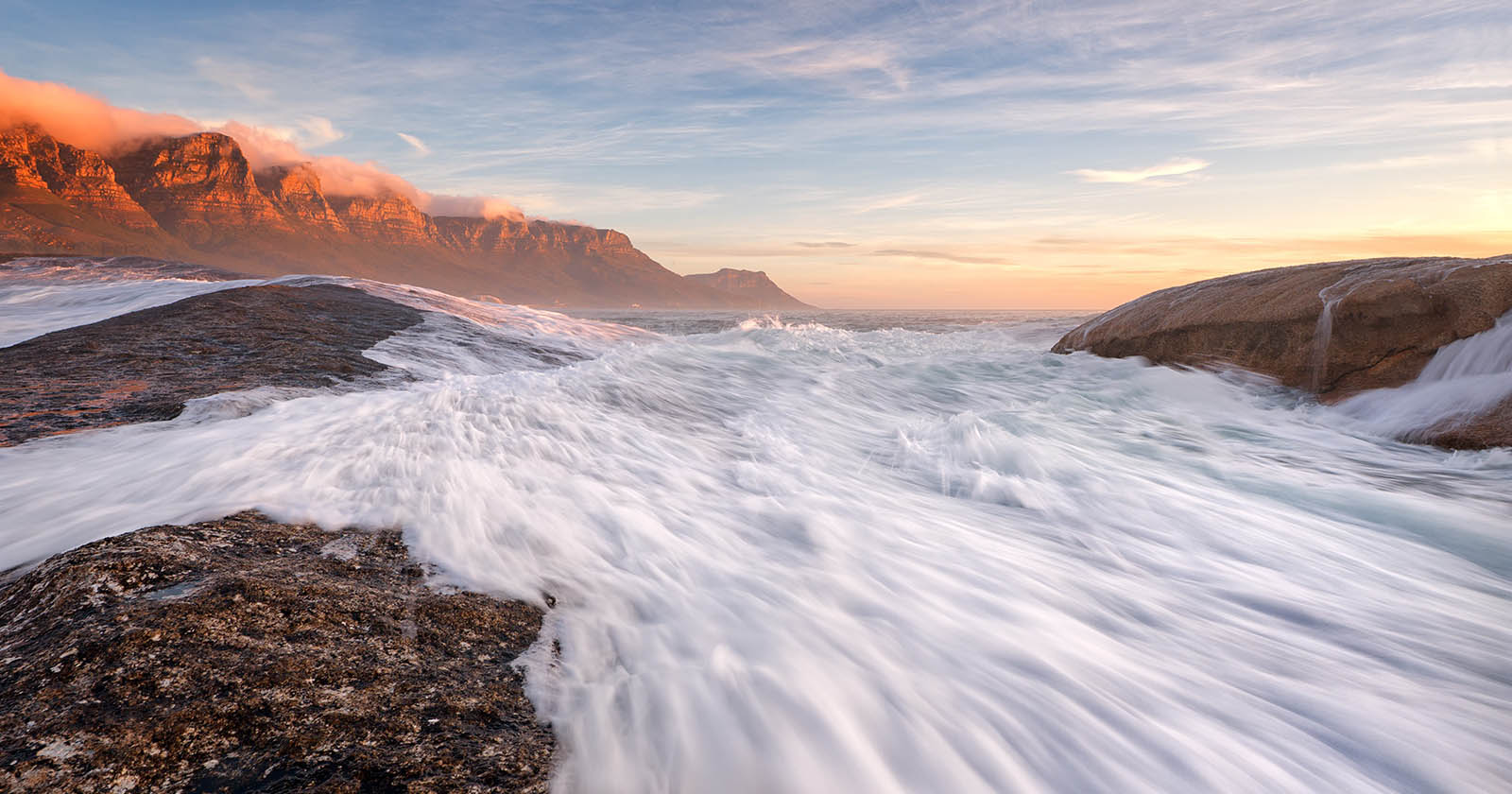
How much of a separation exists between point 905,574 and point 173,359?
5490 millimetres

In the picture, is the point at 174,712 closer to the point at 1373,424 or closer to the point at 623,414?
the point at 623,414

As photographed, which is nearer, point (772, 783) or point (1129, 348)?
point (772, 783)

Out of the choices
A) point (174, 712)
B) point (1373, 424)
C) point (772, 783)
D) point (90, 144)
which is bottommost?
point (772, 783)

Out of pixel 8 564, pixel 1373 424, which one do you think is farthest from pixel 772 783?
pixel 1373 424

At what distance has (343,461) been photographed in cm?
288

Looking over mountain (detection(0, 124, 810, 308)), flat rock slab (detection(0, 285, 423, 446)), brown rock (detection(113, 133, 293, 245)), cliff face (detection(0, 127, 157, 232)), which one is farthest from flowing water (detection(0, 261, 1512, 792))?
brown rock (detection(113, 133, 293, 245))

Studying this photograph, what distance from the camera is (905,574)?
2.67 m

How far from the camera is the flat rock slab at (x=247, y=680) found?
44.5 inches

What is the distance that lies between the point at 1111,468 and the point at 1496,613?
216cm

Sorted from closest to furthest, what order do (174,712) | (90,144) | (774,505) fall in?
1. (174,712)
2. (774,505)
3. (90,144)

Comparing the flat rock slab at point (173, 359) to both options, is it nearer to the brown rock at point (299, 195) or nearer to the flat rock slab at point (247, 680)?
the flat rock slab at point (247, 680)

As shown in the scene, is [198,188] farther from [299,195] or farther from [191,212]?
[299,195]

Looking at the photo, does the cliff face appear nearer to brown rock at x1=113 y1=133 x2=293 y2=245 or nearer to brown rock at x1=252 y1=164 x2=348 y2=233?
brown rock at x1=113 y1=133 x2=293 y2=245

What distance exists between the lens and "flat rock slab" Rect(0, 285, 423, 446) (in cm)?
338
